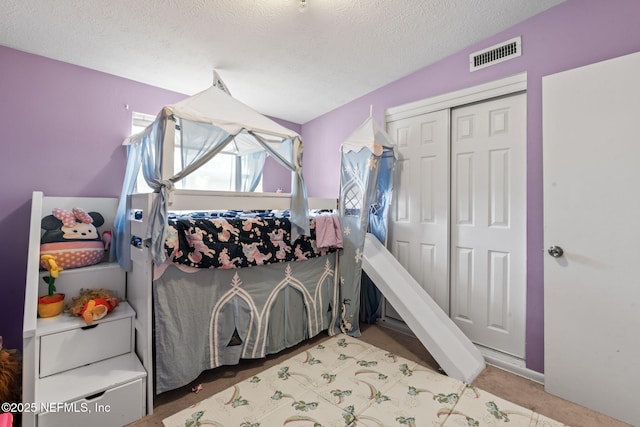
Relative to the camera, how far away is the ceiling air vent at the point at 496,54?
211 cm

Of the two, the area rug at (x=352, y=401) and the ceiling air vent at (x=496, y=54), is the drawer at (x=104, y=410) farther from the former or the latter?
the ceiling air vent at (x=496, y=54)

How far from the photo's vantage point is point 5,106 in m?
2.06

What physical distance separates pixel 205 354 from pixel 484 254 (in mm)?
2228

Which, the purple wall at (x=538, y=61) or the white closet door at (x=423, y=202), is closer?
the purple wall at (x=538, y=61)

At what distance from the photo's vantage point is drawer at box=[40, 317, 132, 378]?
5.17 feet

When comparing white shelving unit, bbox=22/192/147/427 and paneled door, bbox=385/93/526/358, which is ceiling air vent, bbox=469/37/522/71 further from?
white shelving unit, bbox=22/192/147/427

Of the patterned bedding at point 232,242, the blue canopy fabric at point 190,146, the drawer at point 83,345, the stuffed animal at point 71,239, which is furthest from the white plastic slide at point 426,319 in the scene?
the stuffed animal at point 71,239

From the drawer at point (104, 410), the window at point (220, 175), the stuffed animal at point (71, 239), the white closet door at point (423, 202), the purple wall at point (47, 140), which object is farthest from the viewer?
the window at point (220, 175)

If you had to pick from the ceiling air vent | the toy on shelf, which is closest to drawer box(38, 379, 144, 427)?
the toy on shelf

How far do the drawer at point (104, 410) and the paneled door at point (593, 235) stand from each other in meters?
2.52

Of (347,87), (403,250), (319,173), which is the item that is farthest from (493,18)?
(319,173)

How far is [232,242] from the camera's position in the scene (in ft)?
6.42

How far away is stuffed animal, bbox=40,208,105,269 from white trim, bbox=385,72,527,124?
2.77 meters

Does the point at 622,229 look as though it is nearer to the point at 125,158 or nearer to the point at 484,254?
the point at 484,254
